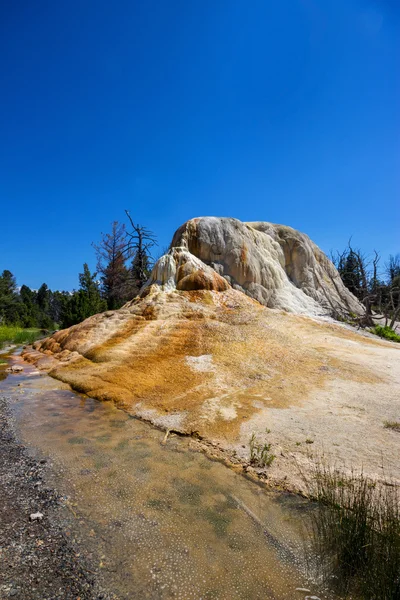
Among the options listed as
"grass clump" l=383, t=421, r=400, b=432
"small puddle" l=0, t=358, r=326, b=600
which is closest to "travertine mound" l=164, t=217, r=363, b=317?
"small puddle" l=0, t=358, r=326, b=600

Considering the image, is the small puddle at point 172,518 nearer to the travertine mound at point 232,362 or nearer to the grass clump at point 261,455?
the grass clump at point 261,455

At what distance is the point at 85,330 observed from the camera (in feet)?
39.3

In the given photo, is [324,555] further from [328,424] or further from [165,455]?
[328,424]

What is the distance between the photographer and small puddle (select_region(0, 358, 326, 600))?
8.30 feet

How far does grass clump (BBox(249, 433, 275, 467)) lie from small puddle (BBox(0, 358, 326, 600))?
0.40m

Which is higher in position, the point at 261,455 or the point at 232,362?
the point at 232,362

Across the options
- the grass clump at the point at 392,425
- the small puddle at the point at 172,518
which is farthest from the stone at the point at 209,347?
the grass clump at the point at 392,425

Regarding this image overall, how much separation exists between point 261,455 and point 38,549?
2.90 m

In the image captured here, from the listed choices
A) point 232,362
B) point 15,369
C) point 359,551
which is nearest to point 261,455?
point 359,551

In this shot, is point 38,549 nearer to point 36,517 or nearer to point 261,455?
point 36,517

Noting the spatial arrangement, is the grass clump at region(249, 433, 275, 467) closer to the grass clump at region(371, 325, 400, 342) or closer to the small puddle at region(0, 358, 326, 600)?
the small puddle at region(0, 358, 326, 600)

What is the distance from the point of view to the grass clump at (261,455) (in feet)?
14.1

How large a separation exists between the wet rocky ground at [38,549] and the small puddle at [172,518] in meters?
0.14

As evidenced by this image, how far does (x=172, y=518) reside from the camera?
3.25 m
